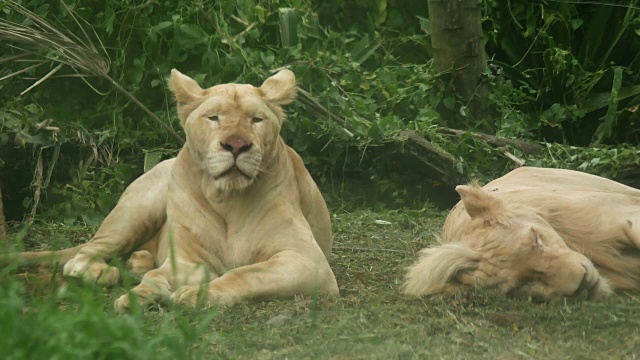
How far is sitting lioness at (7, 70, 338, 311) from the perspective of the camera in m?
5.91

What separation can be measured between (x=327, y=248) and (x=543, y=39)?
5071mm

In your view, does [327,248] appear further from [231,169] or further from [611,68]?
[611,68]

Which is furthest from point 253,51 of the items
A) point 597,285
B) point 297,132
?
point 597,285

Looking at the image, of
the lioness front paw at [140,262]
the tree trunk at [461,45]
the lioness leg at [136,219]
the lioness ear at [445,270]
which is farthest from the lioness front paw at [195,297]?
the tree trunk at [461,45]

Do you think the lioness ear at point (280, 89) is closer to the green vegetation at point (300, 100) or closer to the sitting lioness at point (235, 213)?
the sitting lioness at point (235, 213)

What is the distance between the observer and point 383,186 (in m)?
9.19

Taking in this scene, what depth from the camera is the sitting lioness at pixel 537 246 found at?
561 centimetres

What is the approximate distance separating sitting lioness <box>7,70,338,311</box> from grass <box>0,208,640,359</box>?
0.58 feet

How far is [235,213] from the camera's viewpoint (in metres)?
6.36

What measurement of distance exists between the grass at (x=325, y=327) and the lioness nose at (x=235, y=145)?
82cm

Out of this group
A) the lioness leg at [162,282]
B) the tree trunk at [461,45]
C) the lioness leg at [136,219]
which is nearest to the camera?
the lioness leg at [162,282]

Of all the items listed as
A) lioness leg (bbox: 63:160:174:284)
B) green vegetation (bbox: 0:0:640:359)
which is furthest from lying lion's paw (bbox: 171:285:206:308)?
lioness leg (bbox: 63:160:174:284)

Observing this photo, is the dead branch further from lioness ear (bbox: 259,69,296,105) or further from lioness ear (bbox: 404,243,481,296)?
lioness ear (bbox: 404,243,481,296)

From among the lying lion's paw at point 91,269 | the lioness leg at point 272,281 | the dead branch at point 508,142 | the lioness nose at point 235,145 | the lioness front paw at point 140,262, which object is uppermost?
the lioness nose at point 235,145
